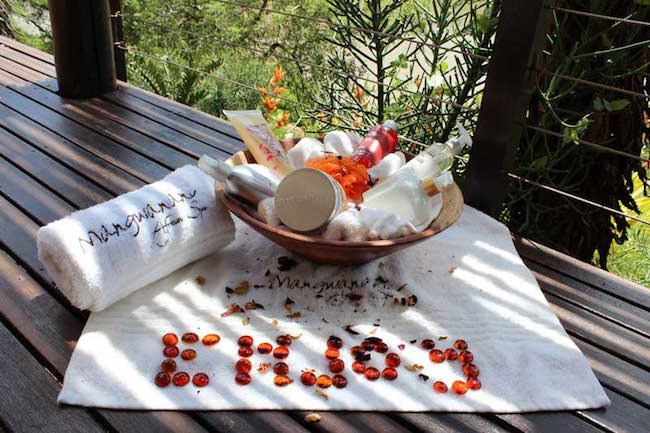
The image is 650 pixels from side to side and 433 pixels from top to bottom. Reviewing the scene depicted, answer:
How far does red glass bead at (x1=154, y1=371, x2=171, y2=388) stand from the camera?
79 cm

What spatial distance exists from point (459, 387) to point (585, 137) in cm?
98

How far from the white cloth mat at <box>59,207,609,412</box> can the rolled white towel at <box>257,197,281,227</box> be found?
0.11 m

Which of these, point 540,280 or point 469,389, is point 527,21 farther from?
point 469,389

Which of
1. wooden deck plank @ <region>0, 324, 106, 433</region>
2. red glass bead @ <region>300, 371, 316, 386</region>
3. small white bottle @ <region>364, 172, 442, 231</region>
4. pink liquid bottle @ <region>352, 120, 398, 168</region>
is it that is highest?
pink liquid bottle @ <region>352, 120, 398, 168</region>

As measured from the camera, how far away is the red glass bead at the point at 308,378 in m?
0.81

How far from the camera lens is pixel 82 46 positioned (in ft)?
5.87

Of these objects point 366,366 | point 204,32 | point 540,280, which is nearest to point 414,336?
point 366,366

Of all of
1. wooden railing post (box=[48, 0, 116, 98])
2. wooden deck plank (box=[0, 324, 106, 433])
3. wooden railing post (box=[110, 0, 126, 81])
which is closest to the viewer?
wooden deck plank (box=[0, 324, 106, 433])

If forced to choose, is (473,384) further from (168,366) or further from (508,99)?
(508,99)

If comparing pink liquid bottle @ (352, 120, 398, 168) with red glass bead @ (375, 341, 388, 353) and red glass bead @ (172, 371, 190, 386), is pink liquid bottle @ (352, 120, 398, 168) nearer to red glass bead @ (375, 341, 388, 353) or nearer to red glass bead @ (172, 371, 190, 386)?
red glass bead @ (375, 341, 388, 353)

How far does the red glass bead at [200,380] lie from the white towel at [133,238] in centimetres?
19

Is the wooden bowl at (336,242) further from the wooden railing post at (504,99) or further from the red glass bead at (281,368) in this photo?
the wooden railing post at (504,99)

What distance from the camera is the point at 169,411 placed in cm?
76

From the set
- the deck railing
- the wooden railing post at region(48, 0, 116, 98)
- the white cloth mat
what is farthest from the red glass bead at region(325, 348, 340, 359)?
the wooden railing post at region(48, 0, 116, 98)
